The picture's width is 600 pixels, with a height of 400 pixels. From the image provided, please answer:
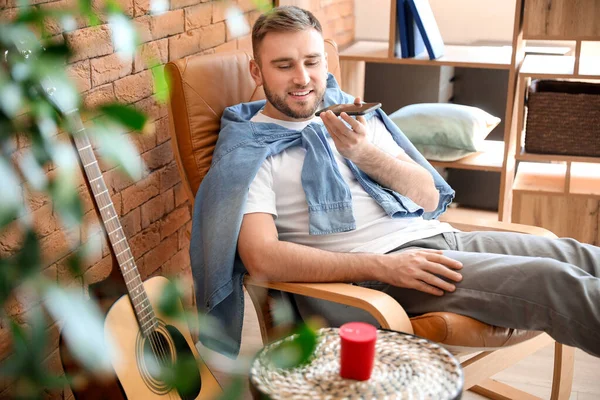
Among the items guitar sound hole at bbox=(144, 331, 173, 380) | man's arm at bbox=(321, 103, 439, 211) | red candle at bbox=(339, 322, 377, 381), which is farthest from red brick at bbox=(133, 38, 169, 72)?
red candle at bbox=(339, 322, 377, 381)

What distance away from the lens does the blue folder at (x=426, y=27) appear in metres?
2.95

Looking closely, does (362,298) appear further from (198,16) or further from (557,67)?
(557,67)

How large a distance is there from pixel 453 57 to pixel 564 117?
54 centimetres

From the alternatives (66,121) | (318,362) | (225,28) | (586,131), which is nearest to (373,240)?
(318,362)

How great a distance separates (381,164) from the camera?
77.7 inches

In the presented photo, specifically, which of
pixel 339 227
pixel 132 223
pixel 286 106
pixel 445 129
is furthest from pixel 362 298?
pixel 445 129

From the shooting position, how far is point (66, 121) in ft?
1.23

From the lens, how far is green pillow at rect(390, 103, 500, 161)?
3.00 meters

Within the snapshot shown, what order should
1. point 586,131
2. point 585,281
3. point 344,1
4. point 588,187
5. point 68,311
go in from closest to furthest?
1. point 68,311
2. point 585,281
3. point 586,131
4. point 588,187
5. point 344,1

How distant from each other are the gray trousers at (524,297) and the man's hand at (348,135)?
35 cm

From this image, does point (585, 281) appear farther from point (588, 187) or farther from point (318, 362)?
point (588, 187)

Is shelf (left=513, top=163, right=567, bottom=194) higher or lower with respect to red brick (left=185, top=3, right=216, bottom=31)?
lower

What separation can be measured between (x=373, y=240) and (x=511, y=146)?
4.33 ft

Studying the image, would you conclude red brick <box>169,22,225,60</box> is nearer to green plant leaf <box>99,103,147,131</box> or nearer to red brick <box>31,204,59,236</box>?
red brick <box>31,204,59,236</box>
